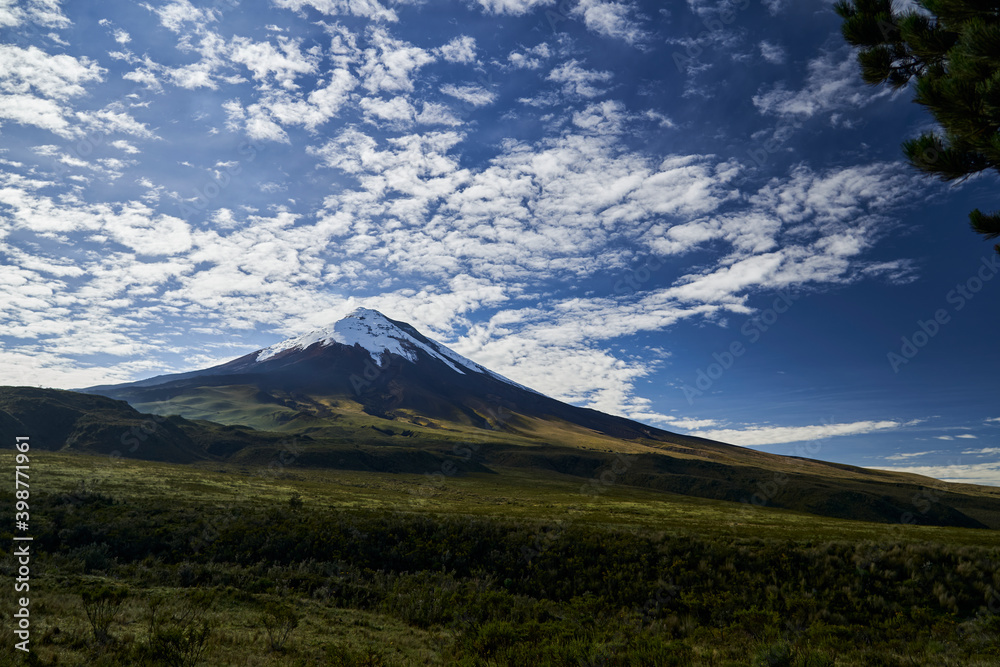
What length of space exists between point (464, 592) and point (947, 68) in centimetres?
2230

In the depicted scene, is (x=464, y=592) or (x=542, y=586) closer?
(x=464, y=592)

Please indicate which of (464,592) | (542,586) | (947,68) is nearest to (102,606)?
(464,592)

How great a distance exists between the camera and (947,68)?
11.5 m

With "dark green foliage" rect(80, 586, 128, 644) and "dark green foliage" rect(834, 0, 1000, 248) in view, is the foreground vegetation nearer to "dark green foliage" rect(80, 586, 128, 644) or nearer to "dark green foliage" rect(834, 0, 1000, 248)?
"dark green foliage" rect(80, 586, 128, 644)

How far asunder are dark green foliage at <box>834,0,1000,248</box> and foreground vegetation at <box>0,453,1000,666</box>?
40.9 feet

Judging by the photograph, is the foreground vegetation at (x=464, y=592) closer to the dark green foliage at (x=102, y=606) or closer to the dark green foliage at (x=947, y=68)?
the dark green foliage at (x=102, y=606)

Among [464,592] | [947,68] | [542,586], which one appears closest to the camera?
[947,68]

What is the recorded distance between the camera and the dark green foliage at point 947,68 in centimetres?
964

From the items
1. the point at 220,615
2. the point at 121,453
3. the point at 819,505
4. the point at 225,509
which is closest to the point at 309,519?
the point at 225,509

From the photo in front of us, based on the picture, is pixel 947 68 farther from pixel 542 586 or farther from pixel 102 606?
pixel 102 606

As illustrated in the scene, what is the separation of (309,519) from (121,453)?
89.2m

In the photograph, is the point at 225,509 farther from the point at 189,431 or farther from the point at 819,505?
the point at 189,431

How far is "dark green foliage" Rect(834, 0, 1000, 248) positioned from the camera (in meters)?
9.64

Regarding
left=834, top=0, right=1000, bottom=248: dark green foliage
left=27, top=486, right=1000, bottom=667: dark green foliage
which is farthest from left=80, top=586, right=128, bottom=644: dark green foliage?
left=834, top=0, right=1000, bottom=248: dark green foliage
